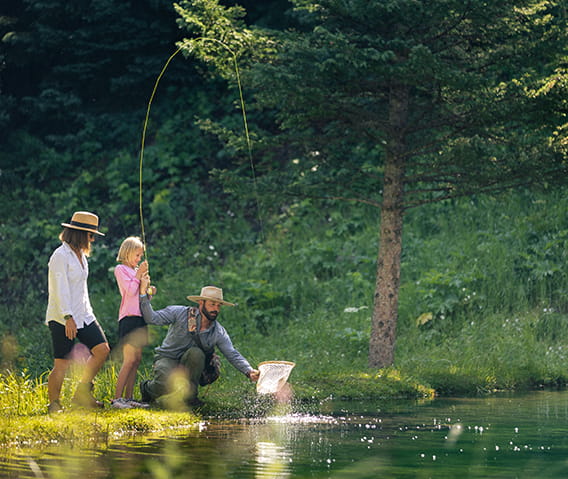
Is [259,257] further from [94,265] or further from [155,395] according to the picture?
[155,395]

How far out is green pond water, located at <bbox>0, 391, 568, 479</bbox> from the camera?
6297 mm

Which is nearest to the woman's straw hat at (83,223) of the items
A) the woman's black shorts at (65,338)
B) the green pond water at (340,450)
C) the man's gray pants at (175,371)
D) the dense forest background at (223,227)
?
the woman's black shorts at (65,338)

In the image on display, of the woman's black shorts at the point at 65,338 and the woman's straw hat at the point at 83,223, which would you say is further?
the woman's straw hat at the point at 83,223

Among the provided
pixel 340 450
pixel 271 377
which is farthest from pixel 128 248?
pixel 340 450

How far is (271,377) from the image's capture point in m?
8.52

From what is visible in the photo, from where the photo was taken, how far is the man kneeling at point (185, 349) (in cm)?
887

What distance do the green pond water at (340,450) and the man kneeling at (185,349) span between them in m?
0.46

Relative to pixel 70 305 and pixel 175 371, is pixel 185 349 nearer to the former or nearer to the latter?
pixel 175 371

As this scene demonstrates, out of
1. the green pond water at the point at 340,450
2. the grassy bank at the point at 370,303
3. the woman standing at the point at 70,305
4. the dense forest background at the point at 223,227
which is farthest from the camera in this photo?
the dense forest background at the point at 223,227

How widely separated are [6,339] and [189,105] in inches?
295

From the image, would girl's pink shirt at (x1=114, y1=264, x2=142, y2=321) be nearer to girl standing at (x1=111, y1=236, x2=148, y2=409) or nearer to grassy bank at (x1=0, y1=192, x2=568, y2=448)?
girl standing at (x1=111, y1=236, x2=148, y2=409)

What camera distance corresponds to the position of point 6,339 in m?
17.0

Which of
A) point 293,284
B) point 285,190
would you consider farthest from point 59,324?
point 293,284

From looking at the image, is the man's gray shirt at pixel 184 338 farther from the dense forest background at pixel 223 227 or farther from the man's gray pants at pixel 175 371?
the dense forest background at pixel 223 227
